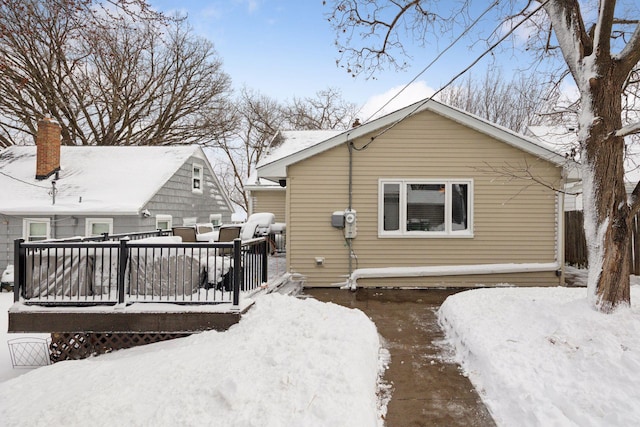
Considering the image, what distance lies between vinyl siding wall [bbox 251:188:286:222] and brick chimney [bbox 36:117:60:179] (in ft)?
24.5

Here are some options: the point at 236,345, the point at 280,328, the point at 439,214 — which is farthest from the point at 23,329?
the point at 439,214

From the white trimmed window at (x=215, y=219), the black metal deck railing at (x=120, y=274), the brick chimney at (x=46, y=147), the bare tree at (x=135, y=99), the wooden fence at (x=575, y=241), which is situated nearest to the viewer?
the black metal deck railing at (x=120, y=274)

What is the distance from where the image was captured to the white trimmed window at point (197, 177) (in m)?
14.6

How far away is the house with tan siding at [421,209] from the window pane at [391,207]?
22 millimetres

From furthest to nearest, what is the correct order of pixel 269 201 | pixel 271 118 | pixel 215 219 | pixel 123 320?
pixel 271 118 < pixel 269 201 < pixel 215 219 < pixel 123 320

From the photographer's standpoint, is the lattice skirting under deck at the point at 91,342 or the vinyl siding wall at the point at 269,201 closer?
the lattice skirting under deck at the point at 91,342

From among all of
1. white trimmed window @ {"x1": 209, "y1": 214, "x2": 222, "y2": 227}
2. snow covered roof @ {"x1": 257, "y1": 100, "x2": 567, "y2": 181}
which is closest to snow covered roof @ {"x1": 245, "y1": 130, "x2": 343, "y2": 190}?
snow covered roof @ {"x1": 257, "y1": 100, "x2": 567, "y2": 181}

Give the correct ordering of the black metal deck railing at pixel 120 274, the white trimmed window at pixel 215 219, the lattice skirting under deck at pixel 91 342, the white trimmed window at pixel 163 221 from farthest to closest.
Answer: the white trimmed window at pixel 215 219, the white trimmed window at pixel 163 221, the lattice skirting under deck at pixel 91 342, the black metal deck railing at pixel 120 274

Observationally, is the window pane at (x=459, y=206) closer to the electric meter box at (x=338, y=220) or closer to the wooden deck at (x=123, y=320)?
the electric meter box at (x=338, y=220)

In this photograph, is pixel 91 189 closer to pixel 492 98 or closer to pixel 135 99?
pixel 135 99

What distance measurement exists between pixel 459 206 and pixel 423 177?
1035 mm

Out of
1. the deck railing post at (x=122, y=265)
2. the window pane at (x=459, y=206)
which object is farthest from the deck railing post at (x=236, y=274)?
the window pane at (x=459, y=206)

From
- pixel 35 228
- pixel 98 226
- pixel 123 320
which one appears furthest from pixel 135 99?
pixel 123 320

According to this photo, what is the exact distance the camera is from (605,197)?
493 centimetres
